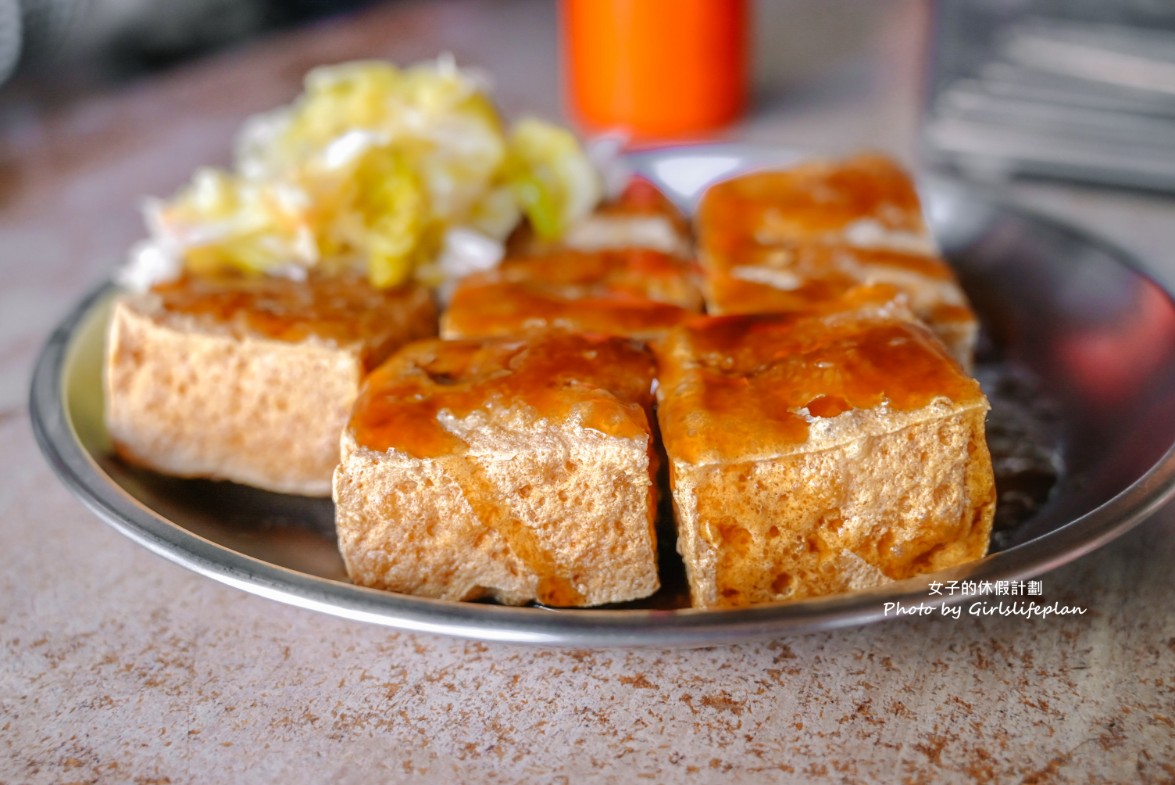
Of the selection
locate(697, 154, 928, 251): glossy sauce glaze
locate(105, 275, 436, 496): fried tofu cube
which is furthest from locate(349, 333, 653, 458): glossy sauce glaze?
locate(697, 154, 928, 251): glossy sauce glaze

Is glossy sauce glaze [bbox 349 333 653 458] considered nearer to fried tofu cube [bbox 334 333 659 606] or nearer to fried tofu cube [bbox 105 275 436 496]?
fried tofu cube [bbox 334 333 659 606]

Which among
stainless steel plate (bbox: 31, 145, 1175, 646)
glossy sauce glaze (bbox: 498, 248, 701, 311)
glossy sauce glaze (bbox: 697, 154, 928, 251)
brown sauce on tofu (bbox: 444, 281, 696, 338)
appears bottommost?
stainless steel plate (bbox: 31, 145, 1175, 646)

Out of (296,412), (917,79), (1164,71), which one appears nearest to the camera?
(296,412)

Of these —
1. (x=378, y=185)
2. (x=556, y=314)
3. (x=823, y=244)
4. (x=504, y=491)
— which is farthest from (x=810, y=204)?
(x=504, y=491)

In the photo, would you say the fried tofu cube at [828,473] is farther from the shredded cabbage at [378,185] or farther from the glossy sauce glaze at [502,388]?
the shredded cabbage at [378,185]

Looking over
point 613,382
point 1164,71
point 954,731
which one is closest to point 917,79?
point 1164,71

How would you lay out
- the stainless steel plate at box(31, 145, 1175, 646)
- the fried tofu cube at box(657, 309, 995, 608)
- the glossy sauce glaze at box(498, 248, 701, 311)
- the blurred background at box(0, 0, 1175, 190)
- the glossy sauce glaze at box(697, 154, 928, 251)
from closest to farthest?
1. the stainless steel plate at box(31, 145, 1175, 646)
2. the fried tofu cube at box(657, 309, 995, 608)
3. the glossy sauce glaze at box(498, 248, 701, 311)
4. the glossy sauce glaze at box(697, 154, 928, 251)
5. the blurred background at box(0, 0, 1175, 190)

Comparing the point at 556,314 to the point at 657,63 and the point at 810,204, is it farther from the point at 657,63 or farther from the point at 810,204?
the point at 657,63

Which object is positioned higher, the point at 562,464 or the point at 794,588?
the point at 562,464

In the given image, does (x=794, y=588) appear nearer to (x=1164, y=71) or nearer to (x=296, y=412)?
(x=296, y=412)
